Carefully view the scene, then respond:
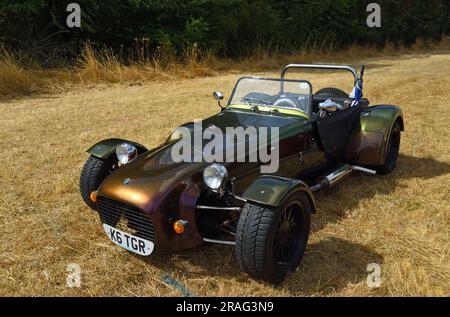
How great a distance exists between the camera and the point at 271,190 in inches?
128

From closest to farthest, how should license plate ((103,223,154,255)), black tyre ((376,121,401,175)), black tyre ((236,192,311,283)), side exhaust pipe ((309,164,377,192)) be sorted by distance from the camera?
black tyre ((236,192,311,283))
license plate ((103,223,154,255))
side exhaust pipe ((309,164,377,192))
black tyre ((376,121,401,175))

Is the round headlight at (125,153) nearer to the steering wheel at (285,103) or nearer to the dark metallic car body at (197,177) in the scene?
the dark metallic car body at (197,177)

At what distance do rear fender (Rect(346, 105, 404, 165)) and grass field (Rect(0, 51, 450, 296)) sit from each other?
0.97 feet

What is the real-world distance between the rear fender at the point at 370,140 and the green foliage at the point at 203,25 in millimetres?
8696

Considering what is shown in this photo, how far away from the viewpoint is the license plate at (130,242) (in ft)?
10.9

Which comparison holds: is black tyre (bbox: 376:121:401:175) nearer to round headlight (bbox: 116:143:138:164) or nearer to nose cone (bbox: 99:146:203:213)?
nose cone (bbox: 99:146:203:213)

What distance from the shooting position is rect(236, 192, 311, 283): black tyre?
312cm

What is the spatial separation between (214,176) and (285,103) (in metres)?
1.66

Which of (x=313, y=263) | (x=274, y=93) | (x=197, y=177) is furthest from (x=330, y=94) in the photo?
(x=197, y=177)

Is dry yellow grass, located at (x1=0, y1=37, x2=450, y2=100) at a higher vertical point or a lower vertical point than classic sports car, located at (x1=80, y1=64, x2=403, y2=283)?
higher

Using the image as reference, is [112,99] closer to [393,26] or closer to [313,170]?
[313,170]

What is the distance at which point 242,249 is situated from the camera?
317cm

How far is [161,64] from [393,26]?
571 inches

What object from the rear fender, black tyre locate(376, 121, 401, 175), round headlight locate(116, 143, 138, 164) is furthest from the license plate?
black tyre locate(376, 121, 401, 175)
